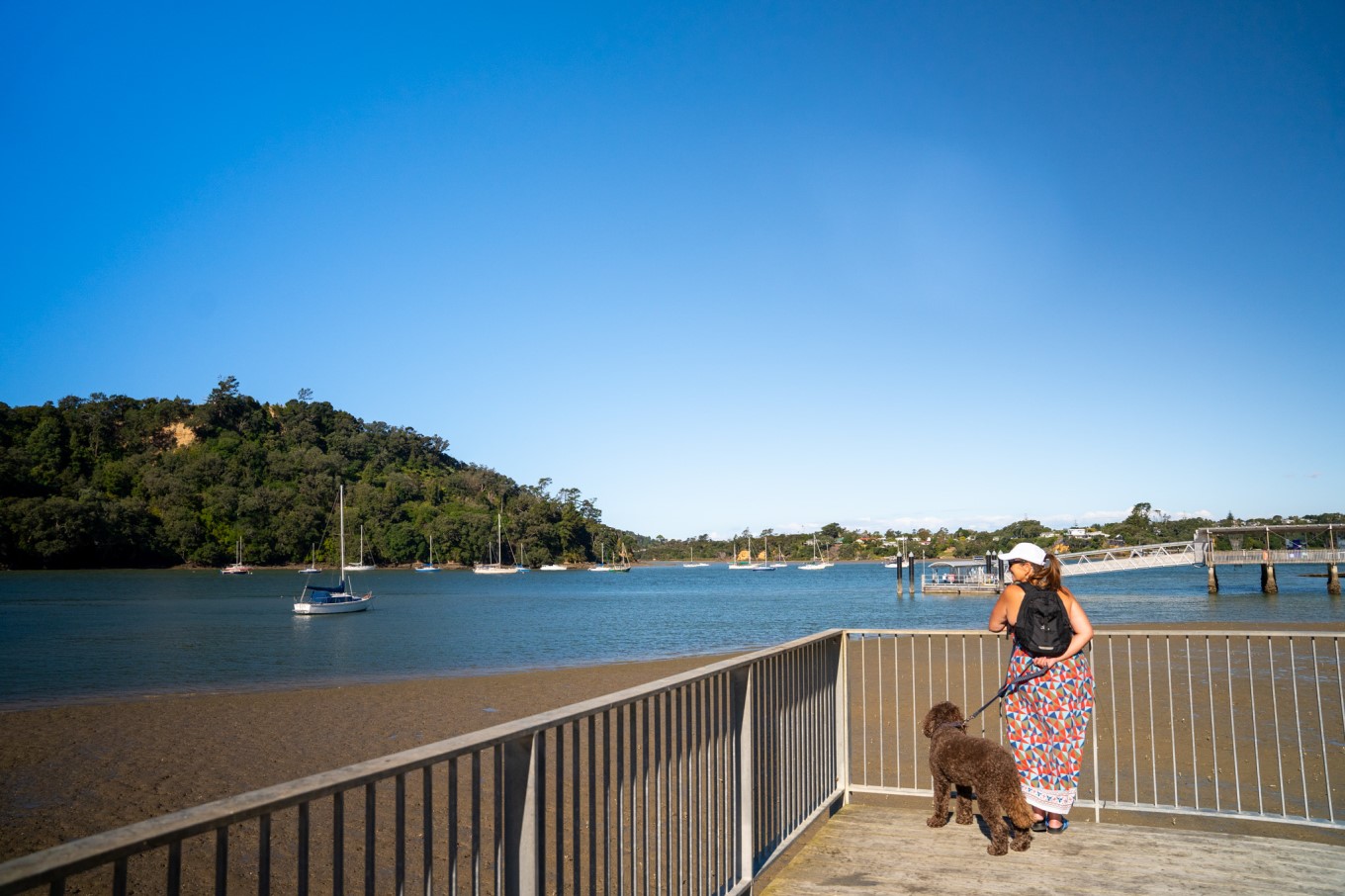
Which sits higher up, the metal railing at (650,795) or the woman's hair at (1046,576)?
the woman's hair at (1046,576)

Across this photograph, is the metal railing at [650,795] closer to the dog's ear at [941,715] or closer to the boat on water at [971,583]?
the dog's ear at [941,715]

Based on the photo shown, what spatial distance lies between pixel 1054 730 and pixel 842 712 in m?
1.42

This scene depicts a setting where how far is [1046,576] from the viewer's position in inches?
209

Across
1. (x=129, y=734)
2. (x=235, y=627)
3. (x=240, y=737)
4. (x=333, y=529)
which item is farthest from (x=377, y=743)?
(x=333, y=529)

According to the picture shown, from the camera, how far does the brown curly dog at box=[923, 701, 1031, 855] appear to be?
16.4ft

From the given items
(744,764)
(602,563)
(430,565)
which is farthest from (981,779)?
(602,563)

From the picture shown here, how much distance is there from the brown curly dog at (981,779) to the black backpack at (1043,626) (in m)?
0.62

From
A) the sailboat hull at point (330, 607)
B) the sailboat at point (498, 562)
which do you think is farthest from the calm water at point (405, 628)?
the sailboat at point (498, 562)

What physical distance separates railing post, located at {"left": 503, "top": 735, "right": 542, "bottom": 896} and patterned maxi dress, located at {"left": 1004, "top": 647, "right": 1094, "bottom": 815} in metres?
3.64

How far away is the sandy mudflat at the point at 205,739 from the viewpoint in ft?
34.3

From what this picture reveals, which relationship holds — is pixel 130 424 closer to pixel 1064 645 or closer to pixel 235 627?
pixel 235 627

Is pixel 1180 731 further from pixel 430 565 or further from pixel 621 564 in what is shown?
pixel 621 564

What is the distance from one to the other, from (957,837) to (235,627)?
4391 cm

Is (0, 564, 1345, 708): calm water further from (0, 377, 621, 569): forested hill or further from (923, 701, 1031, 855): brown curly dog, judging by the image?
(0, 377, 621, 569): forested hill
